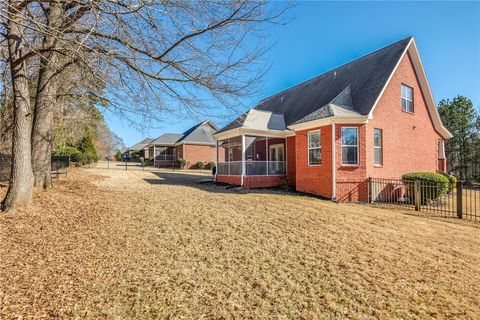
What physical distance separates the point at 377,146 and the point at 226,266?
1112cm

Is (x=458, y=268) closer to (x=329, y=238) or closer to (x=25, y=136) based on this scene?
(x=329, y=238)

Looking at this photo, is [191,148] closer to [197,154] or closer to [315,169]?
[197,154]

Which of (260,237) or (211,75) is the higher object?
(211,75)

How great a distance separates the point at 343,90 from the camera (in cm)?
1368

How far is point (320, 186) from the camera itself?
12391mm

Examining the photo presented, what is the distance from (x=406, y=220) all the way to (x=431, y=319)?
18.6 feet

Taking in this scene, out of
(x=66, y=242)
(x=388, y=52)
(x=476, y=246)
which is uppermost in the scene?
(x=388, y=52)

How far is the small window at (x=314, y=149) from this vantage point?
41.4 ft

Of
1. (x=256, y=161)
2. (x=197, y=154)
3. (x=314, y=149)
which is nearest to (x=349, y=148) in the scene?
(x=314, y=149)

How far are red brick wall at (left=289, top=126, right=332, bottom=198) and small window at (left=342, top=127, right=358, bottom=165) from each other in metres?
0.64

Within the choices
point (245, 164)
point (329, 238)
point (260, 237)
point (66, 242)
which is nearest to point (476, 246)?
point (329, 238)

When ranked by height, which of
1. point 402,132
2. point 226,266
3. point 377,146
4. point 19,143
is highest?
point 402,132

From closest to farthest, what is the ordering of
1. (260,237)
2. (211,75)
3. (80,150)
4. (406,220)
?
(260,237) < (211,75) < (406,220) < (80,150)

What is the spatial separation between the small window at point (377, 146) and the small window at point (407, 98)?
2.87m
